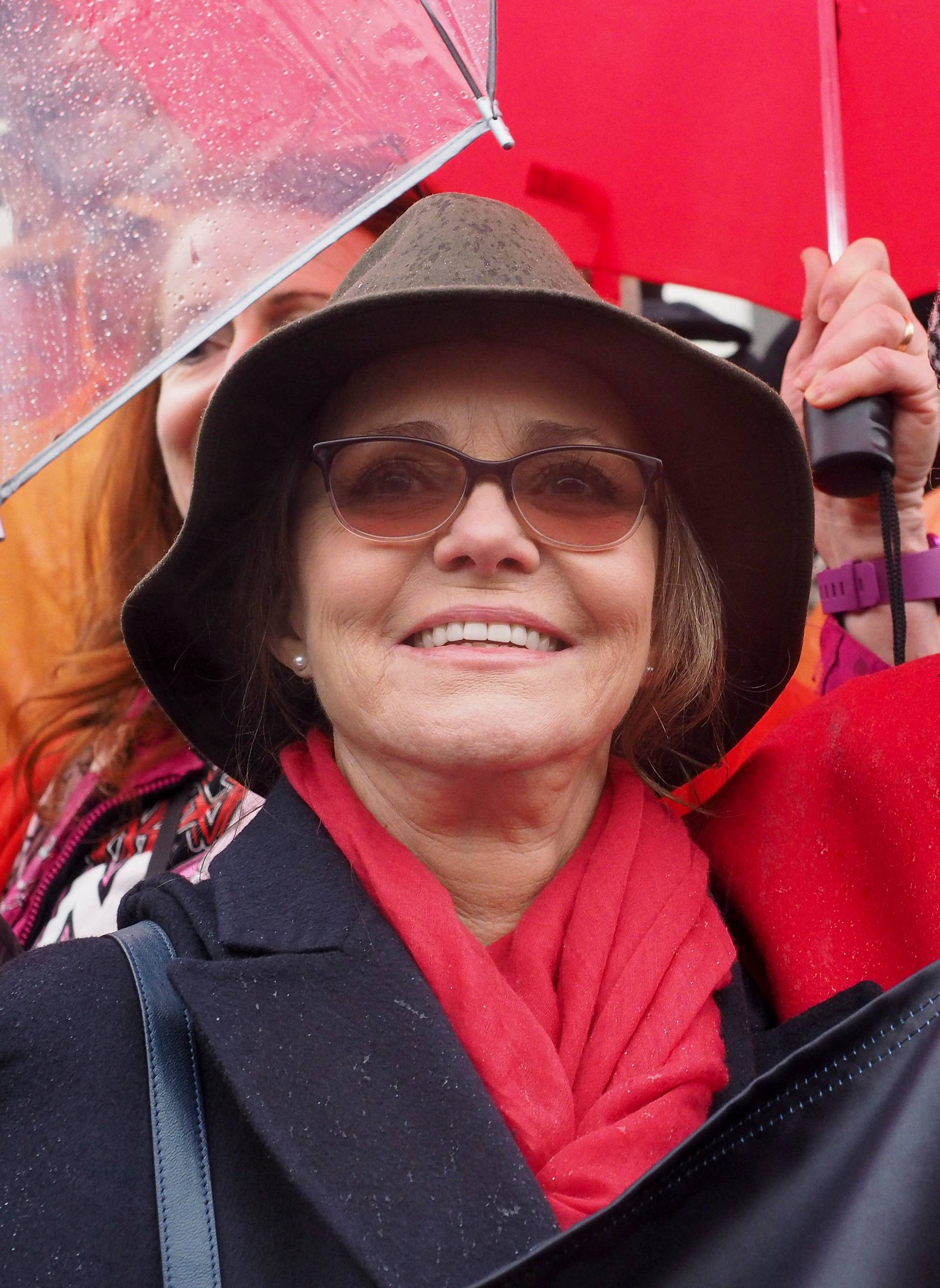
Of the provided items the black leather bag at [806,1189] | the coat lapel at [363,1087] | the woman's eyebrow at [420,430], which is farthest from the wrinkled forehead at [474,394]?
the black leather bag at [806,1189]

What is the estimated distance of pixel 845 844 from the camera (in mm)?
2078

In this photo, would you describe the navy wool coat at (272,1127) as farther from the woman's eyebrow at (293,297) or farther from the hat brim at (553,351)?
the woman's eyebrow at (293,297)

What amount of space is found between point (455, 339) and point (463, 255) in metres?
0.12

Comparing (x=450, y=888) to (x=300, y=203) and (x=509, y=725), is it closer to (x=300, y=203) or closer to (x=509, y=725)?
(x=509, y=725)

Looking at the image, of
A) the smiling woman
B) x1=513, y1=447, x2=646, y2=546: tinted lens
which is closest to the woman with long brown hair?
the smiling woman

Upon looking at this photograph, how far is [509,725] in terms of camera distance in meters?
1.88

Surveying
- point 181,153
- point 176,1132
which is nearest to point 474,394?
point 181,153

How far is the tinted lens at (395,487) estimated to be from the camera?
189 cm

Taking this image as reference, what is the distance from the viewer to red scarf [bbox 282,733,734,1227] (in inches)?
64.9

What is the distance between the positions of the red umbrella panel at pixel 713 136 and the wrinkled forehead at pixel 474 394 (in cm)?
80

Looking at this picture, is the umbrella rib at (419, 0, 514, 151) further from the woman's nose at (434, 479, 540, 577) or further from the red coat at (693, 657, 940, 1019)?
the red coat at (693, 657, 940, 1019)

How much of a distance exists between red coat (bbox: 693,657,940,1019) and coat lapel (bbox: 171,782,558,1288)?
2.08ft

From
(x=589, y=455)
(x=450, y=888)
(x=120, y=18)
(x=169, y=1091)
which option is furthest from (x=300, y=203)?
(x=169, y=1091)

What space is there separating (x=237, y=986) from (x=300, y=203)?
1.19m
